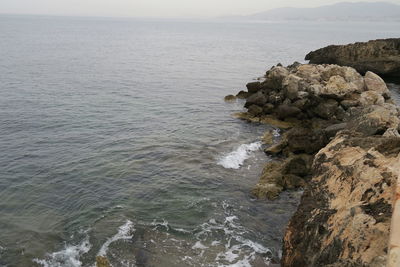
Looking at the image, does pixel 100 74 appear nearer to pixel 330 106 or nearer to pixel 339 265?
pixel 330 106

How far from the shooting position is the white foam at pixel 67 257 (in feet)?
48.2

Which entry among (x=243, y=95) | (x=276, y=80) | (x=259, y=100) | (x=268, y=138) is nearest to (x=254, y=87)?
(x=243, y=95)

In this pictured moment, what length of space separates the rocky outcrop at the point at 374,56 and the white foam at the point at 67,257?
5841 cm

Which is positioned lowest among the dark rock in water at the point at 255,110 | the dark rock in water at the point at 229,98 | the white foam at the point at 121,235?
the white foam at the point at 121,235

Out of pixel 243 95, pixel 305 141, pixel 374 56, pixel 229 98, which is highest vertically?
pixel 374 56

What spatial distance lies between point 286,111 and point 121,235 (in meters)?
22.8

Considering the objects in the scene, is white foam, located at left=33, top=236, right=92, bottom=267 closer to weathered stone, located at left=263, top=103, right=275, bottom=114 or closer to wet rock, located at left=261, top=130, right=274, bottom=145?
wet rock, located at left=261, top=130, right=274, bottom=145

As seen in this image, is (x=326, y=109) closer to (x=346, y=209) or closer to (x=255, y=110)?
(x=255, y=110)

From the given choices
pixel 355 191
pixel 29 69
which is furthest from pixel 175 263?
pixel 29 69

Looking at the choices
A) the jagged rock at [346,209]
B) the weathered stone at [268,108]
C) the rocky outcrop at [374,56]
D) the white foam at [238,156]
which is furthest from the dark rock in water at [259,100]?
the rocky outcrop at [374,56]

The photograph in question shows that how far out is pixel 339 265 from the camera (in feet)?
29.7

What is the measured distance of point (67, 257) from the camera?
1505 cm

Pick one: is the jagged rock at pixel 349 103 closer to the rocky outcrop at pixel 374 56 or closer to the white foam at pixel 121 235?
the white foam at pixel 121 235

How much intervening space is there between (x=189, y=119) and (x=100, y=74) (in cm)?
2935
